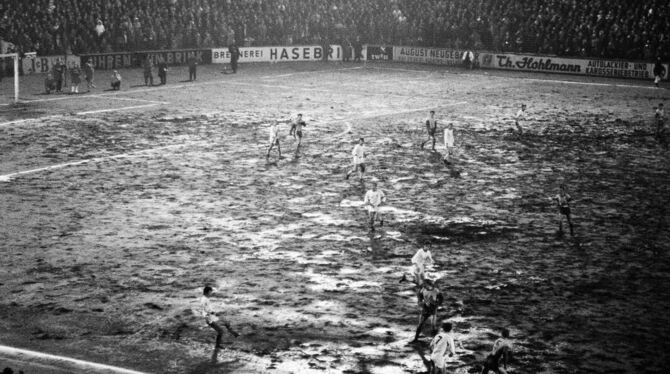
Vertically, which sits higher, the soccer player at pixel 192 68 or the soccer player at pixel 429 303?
the soccer player at pixel 192 68

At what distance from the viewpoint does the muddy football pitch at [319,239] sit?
15203mm

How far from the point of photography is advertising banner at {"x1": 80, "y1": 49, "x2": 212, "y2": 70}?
54.4 metres

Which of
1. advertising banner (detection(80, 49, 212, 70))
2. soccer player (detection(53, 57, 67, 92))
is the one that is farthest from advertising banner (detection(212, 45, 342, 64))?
soccer player (detection(53, 57, 67, 92))

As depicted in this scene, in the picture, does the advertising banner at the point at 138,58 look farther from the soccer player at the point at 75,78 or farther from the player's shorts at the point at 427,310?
the player's shorts at the point at 427,310

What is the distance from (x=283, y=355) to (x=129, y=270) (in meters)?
5.76

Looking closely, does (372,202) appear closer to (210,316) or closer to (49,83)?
(210,316)

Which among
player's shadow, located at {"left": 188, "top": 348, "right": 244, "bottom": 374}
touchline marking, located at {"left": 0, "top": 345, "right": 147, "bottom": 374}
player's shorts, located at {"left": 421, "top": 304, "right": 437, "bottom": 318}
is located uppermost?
player's shorts, located at {"left": 421, "top": 304, "right": 437, "bottom": 318}

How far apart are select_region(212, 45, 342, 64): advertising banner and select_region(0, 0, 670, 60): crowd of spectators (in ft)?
2.91

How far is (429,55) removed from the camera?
64562mm

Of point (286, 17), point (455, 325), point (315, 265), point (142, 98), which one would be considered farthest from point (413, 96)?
point (455, 325)

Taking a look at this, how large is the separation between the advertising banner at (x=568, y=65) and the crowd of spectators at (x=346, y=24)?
0.62m

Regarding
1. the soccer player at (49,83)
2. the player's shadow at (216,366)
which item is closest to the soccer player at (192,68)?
the soccer player at (49,83)

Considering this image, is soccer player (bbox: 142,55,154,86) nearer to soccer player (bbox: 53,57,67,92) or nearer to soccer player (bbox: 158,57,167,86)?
soccer player (bbox: 158,57,167,86)

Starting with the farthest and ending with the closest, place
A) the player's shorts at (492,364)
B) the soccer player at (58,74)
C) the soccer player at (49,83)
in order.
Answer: the soccer player at (58,74) → the soccer player at (49,83) → the player's shorts at (492,364)
